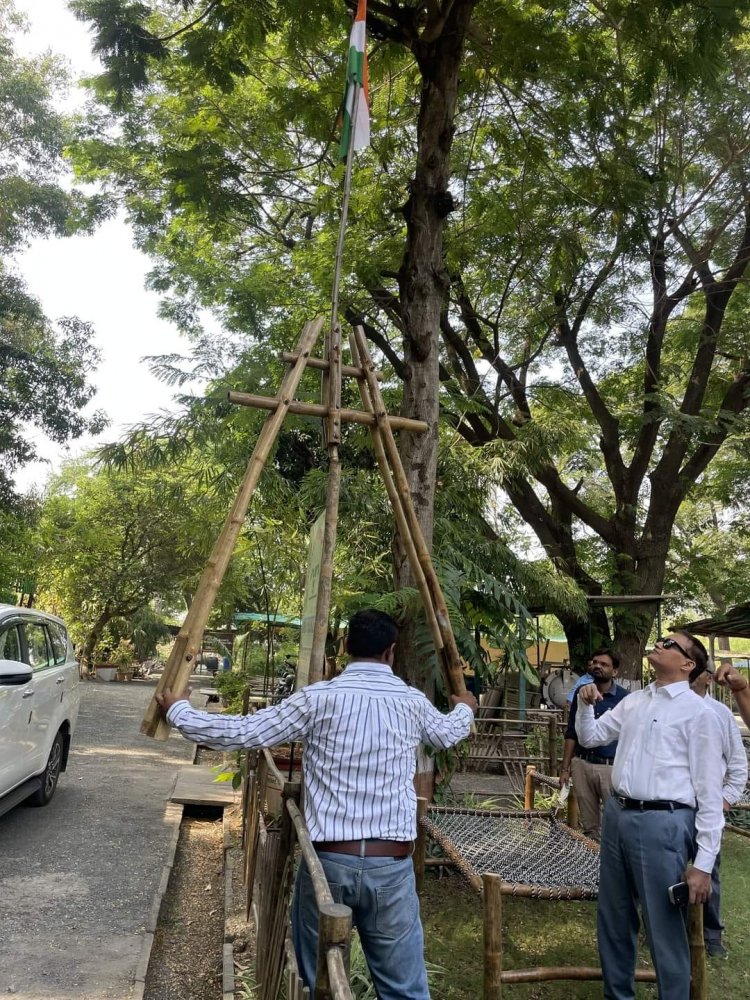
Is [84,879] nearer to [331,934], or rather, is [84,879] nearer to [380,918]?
[380,918]

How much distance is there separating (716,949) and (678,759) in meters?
2.14

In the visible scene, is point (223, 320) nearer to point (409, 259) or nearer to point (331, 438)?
point (409, 259)

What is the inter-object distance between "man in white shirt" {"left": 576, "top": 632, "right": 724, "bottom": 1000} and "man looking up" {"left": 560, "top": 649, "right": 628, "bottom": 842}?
212 cm

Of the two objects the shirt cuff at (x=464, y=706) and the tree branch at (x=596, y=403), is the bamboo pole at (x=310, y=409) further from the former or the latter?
the tree branch at (x=596, y=403)

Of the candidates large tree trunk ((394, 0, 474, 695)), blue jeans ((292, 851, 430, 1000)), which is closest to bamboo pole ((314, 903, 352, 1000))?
blue jeans ((292, 851, 430, 1000))

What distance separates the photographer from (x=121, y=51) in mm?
5887

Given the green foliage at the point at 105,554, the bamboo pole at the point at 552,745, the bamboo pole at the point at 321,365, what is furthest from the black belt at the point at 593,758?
the green foliage at the point at 105,554

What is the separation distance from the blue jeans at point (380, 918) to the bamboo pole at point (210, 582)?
2.58ft

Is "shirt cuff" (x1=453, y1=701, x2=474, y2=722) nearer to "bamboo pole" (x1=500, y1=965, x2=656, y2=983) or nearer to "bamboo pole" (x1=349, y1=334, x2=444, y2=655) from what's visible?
"bamboo pole" (x1=349, y1=334, x2=444, y2=655)

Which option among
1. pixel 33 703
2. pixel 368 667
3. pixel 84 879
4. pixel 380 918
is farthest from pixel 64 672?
pixel 380 918

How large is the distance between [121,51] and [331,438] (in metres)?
4.11

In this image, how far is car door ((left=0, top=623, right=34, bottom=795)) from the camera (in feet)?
17.9

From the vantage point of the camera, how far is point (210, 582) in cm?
311

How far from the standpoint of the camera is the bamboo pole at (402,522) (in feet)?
12.4
